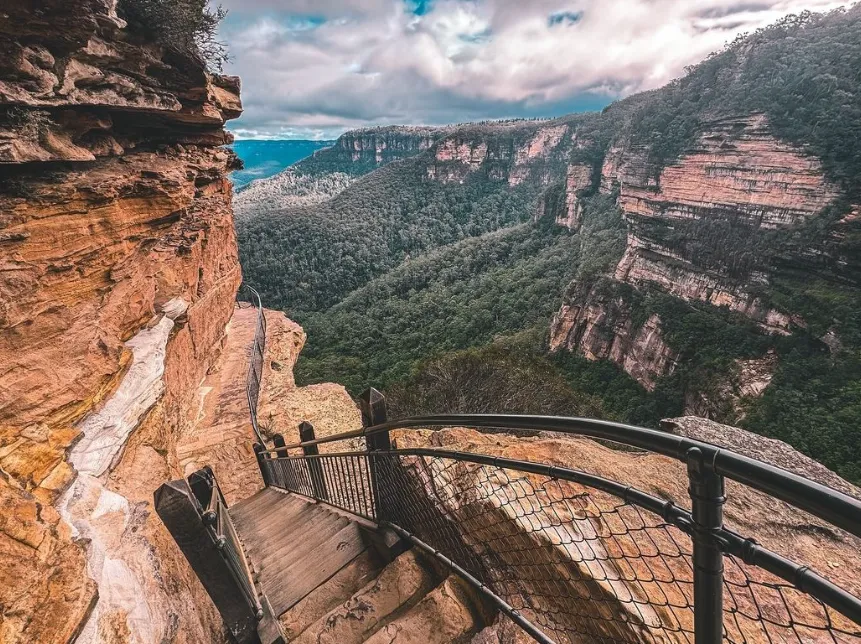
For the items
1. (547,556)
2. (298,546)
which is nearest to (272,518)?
(298,546)

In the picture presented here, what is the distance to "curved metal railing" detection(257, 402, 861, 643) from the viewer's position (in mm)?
964

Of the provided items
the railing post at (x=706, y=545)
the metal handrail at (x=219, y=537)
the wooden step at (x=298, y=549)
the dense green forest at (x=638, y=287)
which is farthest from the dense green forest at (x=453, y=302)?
the railing post at (x=706, y=545)

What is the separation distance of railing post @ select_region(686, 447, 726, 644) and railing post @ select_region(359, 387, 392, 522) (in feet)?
6.17

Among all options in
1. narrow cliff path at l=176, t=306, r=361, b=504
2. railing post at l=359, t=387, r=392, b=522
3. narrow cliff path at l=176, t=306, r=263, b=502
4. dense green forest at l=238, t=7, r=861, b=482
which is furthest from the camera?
dense green forest at l=238, t=7, r=861, b=482

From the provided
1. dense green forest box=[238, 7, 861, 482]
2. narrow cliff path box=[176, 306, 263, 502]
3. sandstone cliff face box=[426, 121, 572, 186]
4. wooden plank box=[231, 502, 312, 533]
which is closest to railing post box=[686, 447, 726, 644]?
wooden plank box=[231, 502, 312, 533]

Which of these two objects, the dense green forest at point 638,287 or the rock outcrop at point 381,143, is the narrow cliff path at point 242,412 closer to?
the dense green forest at point 638,287

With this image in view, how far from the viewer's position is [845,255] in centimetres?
2369

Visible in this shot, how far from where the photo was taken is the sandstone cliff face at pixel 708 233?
93.6 feet

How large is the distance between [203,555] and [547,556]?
1.96m

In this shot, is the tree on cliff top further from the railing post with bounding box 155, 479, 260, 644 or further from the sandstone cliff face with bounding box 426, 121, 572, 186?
the sandstone cliff face with bounding box 426, 121, 572, 186

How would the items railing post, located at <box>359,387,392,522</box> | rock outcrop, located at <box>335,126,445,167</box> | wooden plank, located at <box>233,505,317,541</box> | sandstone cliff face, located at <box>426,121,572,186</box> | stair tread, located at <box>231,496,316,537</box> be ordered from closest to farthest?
railing post, located at <box>359,387,392,522</box>
wooden plank, located at <box>233,505,317,541</box>
stair tread, located at <box>231,496,316,537</box>
sandstone cliff face, located at <box>426,121,572,186</box>
rock outcrop, located at <box>335,126,445,167</box>

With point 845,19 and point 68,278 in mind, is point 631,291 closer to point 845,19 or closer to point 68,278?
point 845,19

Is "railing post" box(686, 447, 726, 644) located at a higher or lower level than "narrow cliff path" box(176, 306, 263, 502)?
higher

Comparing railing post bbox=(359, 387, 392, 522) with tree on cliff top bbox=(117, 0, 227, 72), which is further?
tree on cliff top bbox=(117, 0, 227, 72)
